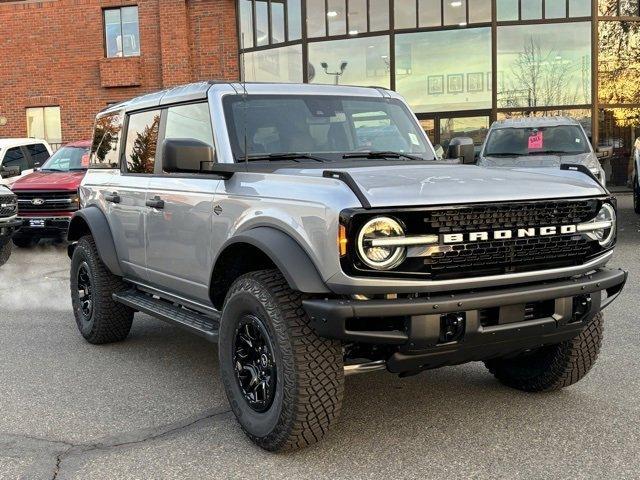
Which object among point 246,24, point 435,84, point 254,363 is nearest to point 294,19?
point 246,24

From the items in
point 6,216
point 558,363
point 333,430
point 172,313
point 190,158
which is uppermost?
point 190,158

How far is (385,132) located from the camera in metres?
4.98

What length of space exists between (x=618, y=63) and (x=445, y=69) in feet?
15.0

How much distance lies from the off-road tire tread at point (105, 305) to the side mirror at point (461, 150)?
2.71 metres

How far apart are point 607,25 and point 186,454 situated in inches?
744

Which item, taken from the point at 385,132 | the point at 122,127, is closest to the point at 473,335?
the point at 385,132

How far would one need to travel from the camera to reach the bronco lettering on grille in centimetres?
337

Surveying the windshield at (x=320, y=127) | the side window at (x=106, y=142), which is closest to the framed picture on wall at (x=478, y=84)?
the side window at (x=106, y=142)

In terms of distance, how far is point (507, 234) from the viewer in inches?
137

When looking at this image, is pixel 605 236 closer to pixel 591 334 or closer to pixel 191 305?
pixel 591 334

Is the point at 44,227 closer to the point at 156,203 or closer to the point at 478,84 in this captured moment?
the point at 156,203

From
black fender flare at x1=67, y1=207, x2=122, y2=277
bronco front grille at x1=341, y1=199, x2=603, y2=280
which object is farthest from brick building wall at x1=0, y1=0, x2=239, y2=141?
bronco front grille at x1=341, y1=199, x2=603, y2=280

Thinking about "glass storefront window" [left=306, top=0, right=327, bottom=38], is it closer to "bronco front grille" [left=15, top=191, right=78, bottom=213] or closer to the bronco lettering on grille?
"bronco front grille" [left=15, top=191, right=78, bottom=213]

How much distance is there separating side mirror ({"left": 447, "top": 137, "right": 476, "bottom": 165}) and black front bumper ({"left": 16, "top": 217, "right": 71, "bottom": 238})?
8404 millimetres
